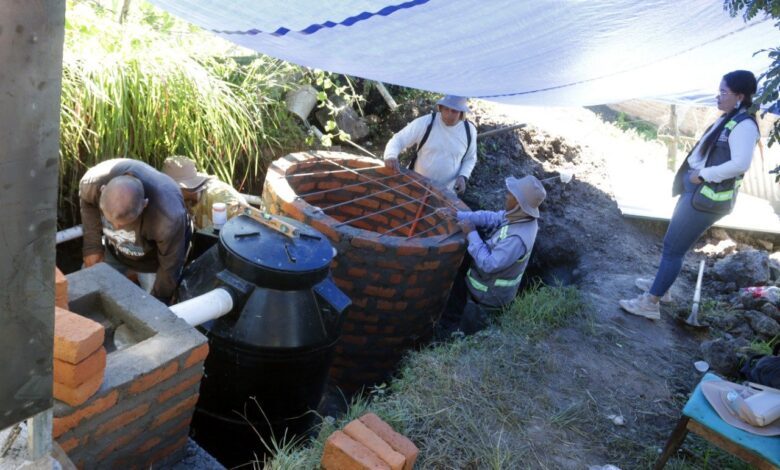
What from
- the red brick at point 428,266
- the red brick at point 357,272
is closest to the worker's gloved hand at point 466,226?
the red brick at point 428,266

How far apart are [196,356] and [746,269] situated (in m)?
4.32

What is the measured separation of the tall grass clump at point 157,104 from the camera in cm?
423

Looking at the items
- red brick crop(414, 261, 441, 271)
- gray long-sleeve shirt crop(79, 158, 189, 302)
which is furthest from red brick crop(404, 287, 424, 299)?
gray long-sleeve shirt crop(79, 158, 189, 302)

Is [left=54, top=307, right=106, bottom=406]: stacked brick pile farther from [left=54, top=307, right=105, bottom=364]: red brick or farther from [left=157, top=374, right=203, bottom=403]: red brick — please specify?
[left=157, top=374, right=203, bottom=403]: red brick

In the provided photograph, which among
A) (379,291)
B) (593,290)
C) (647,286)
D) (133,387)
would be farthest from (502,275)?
(133,387)

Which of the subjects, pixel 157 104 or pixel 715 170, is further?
pixel 157 104

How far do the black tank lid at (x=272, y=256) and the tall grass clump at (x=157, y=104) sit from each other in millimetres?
2000

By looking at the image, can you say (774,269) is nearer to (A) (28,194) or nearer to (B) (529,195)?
(B) (529,195)

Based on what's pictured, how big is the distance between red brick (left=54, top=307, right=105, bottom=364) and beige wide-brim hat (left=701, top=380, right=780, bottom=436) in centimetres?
244

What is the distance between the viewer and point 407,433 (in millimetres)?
2709

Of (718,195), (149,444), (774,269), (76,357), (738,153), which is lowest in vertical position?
(149,444)

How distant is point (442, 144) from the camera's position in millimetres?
4895

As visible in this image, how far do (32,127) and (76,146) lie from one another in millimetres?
3708

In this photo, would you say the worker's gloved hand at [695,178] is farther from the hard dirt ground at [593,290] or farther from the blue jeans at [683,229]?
the hard dirt ground at [593,290]
